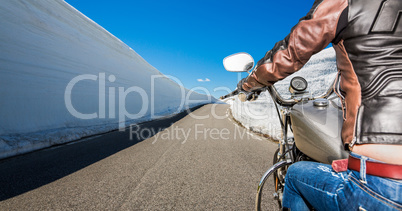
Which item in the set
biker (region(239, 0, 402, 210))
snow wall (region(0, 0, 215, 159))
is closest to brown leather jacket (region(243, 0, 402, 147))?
biker (region(239, 0, 402, 210))

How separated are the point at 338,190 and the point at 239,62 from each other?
1.16 m

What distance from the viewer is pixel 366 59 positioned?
660mm

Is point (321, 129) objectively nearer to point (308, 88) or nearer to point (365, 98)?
point (365, 98)

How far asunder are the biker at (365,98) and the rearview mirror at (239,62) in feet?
2.14

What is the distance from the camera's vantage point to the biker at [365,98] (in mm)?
600

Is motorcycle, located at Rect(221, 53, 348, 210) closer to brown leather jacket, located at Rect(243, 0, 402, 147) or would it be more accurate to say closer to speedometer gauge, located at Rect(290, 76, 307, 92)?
speedometer gauge, located at Rect(290, 76, 307, 92)

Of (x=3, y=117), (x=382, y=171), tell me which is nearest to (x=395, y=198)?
(x=382, y=171)

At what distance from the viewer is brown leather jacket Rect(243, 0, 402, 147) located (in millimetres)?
607

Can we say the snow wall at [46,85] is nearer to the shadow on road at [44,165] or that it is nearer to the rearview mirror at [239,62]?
the shadow on road at [44,165]

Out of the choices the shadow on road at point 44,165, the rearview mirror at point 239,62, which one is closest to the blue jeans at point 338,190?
the rearview mirror at point 239,62

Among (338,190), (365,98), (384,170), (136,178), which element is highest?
(365,98)

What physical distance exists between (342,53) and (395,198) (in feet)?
1.92

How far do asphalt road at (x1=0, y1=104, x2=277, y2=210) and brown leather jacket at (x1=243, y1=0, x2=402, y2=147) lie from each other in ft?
5.41

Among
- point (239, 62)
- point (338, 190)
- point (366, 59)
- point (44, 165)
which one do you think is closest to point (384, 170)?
point (338, 190)
